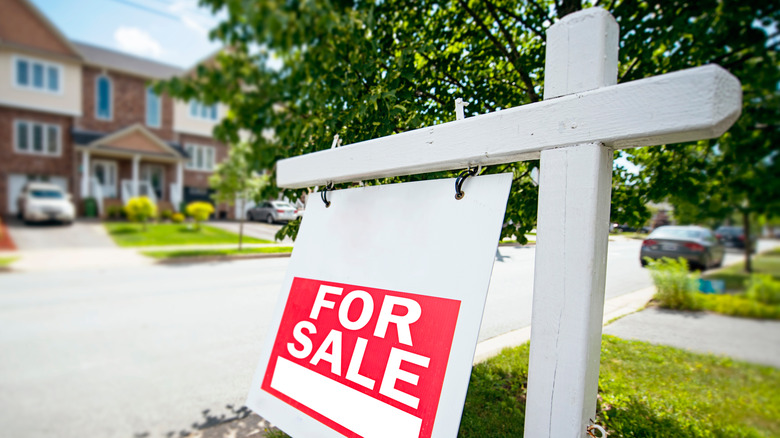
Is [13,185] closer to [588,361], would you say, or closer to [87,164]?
[87,164]

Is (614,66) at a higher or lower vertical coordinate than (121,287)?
higher

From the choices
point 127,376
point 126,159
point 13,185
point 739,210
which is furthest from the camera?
point 126,159

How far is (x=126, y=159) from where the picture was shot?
3.61 m

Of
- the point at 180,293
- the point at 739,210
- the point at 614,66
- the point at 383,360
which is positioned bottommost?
the point at 180,293

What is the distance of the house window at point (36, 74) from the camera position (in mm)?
2523

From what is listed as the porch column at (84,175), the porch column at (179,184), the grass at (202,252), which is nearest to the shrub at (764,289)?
the grass at (202,252)

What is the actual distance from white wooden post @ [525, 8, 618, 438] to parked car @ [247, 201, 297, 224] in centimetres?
127

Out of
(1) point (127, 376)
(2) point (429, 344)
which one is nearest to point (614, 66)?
(2) point (429, 344)

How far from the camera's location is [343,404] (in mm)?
919

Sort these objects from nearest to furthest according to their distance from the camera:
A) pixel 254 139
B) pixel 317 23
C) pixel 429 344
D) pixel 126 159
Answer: pixel 429 344, pixel 317 23, pixel 254 139, pixel 126 159

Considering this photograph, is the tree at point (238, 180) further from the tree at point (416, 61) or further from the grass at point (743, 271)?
the grass at point (743, 271)

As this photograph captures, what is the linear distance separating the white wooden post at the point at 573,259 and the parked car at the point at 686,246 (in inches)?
23.8

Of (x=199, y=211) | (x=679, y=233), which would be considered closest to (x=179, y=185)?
(x=199, y=211)

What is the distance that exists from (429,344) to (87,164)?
389 centimetres
